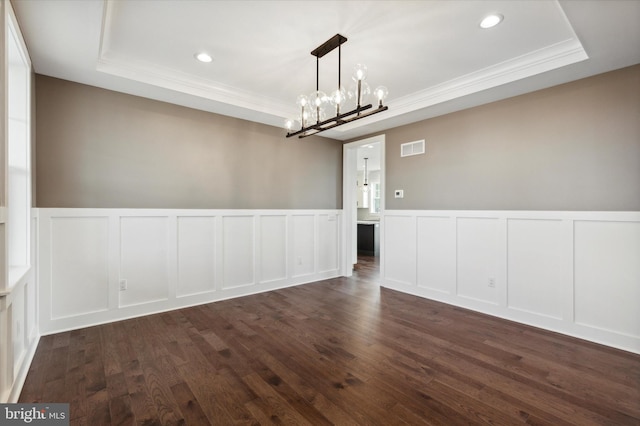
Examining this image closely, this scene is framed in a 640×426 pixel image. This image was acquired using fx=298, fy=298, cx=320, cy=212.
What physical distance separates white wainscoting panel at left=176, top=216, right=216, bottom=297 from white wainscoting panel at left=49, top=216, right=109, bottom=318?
0.78m

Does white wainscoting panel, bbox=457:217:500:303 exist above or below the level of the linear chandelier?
below

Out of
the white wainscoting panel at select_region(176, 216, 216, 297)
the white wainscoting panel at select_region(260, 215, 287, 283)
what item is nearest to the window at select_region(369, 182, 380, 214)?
the white wainscoting panel at select_region(260, 215, 287, 283)

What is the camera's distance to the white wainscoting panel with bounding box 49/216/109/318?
9.84 ft

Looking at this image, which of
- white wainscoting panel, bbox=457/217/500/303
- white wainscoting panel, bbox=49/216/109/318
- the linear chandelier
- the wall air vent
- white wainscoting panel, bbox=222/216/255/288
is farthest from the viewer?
the wall air vent

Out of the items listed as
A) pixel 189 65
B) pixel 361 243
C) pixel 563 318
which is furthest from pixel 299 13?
pixel 361 243

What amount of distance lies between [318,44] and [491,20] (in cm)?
141

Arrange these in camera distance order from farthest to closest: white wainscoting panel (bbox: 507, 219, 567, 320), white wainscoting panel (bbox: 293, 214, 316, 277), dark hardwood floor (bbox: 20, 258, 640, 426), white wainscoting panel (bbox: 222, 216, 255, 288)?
white wainscoting panel (bbox: 293, 214, 316, 277)
white wainscoting panel (bbox: 222, 216, 255, 288)
white wainscoting panel (bbox: 507, 219, 567, 320)
dark hardwood floor (bbox: 20, 258, 640, 426)

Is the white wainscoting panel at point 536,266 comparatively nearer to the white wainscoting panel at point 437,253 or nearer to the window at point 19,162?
the white wainscoting panel at point 437,253

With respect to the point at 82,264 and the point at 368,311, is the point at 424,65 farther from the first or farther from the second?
the point at 82,264

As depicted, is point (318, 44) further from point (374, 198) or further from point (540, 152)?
point (374, 198)

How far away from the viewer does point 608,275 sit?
283 cm

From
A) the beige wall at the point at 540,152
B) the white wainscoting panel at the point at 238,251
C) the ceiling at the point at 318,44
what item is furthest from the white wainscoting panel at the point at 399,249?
the white wainscoting panel at the point at 238,251

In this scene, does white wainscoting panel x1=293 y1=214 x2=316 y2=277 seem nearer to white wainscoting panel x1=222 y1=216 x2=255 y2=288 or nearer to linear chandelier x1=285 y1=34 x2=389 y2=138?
white wainscoting panel x1=222 y1=216 x2=255 y2=288

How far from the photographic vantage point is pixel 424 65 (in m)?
3.09
